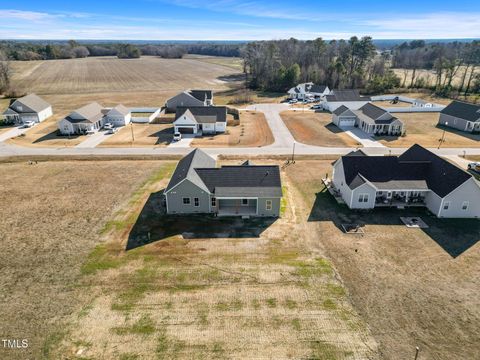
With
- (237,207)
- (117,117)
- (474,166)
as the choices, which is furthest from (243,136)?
(474,166)

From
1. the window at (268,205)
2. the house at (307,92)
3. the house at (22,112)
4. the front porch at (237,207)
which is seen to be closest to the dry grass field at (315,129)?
the house at (307,92)

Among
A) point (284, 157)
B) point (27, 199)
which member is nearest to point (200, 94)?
point (284, 157)

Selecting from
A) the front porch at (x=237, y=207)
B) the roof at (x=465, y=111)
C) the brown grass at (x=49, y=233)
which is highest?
the roof at (x=465, y=111)

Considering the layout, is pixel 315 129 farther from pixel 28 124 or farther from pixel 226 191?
pixel 28 124

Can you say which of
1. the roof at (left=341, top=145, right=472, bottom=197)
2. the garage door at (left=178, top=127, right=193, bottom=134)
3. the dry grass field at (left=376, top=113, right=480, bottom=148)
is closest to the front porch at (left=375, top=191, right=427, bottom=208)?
the roof at (left=341, top=145, right=472, bottom=197)

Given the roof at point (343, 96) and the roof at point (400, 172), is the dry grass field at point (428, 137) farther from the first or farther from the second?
the roof at point (400, 172)

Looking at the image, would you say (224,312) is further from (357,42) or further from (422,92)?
(357,42)
